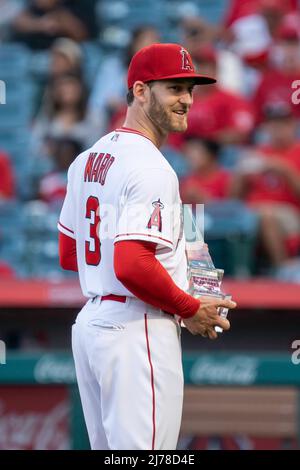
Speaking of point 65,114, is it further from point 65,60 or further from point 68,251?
point 68,251

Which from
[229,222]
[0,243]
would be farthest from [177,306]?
[0,243]

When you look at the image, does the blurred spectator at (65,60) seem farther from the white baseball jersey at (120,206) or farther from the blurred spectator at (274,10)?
the white baseball jersey at (120,206)

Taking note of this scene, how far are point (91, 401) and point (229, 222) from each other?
3230 mm

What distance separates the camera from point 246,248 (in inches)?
247

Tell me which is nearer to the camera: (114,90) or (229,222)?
(229,222)

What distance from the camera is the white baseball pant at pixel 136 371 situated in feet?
9.78

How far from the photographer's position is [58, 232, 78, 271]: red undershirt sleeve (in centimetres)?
338

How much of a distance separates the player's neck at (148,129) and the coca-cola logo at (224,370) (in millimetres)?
2468

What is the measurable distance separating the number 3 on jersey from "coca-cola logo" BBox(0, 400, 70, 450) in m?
2.58

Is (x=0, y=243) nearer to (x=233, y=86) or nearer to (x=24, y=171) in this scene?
(x=24, y=171)

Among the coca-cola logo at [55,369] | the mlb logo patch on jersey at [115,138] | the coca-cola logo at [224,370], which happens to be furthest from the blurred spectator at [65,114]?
the mlb logo patch on jersey at [115,138]

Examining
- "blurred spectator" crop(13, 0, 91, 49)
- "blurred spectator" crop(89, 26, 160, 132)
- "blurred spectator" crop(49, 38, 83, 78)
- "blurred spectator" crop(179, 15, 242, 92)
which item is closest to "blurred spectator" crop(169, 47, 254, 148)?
"blurred spectator" crop(179, 15, 242, 92)

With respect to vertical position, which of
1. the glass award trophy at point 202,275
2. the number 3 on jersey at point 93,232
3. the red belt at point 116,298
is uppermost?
the number 3 on jersey at point 93,232

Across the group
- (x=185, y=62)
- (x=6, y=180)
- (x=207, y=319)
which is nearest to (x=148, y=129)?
(x=185, y=62)
